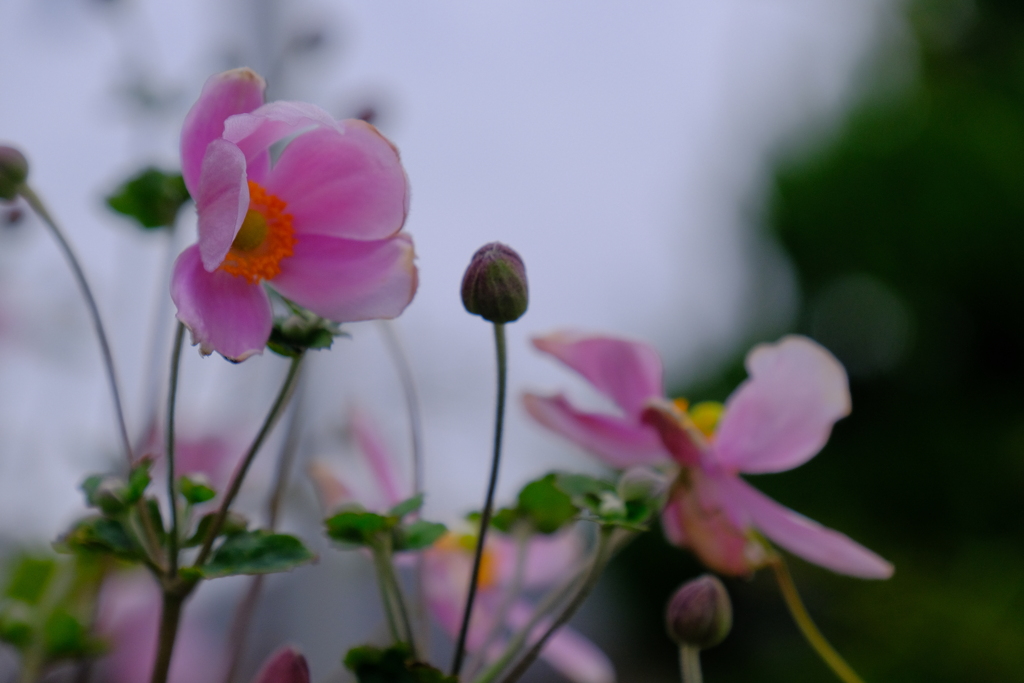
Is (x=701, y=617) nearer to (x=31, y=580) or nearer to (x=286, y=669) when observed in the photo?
(x=286, y=669)

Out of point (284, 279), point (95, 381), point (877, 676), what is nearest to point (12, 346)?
point (95, 381)

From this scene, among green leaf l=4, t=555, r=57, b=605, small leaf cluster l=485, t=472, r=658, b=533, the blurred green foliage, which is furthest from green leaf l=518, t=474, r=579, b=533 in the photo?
the blurred green foliage

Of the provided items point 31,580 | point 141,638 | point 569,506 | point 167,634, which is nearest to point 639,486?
point 569,506

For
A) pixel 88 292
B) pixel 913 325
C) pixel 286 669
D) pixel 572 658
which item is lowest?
pixel 913 325

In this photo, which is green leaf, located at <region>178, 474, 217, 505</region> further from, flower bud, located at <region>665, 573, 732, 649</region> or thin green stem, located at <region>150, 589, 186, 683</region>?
flower bud, located at <region>665, 573, 732, 649</region>

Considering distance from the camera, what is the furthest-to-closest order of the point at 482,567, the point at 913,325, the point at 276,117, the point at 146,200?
1. the point at 913,325
2. the point at 482,567
3. the point at 146,200
4. the point at 276,117

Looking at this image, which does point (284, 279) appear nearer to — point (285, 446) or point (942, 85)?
point (285, 446)
